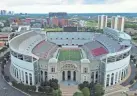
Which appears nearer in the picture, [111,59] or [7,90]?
[7,90]

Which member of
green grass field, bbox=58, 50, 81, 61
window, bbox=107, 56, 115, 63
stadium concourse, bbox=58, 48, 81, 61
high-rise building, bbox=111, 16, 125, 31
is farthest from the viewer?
high-rise building, bbox=111, 16, 125, 31

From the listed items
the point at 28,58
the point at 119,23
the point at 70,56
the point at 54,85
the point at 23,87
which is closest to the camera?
the point at 54,85

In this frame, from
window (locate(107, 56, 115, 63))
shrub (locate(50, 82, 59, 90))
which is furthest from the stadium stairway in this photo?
window (locate(107, 56, 115, 63))

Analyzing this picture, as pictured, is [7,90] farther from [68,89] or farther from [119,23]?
[119,23]

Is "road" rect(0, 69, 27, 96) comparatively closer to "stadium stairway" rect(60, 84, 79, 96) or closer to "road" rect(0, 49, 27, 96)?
"road" rect(0, 49, 27, 96)

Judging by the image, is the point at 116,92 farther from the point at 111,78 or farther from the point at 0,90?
the point at 0,90

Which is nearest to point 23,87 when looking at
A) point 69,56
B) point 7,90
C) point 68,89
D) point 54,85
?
point 7,90

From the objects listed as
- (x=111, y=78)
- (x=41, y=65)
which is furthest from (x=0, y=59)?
(x=111, y=78)

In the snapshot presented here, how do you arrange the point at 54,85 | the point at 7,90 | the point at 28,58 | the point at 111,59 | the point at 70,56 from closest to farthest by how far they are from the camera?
the point at 54,85 < the point at 7,90 < the point at 111,59 < the point at 28,58 < the point at 70,56

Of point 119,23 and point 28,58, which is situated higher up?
point 119,23

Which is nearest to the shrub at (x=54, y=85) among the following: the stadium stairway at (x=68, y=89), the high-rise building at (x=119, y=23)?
the stadium stairway at (x=68, y=89)
